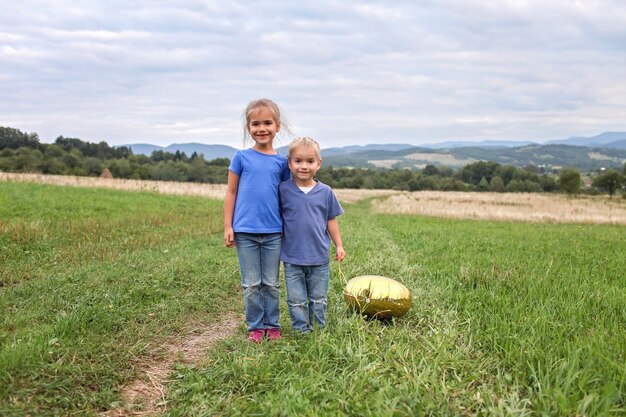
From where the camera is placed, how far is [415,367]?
3.59 m

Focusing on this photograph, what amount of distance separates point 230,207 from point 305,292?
3.93 ft

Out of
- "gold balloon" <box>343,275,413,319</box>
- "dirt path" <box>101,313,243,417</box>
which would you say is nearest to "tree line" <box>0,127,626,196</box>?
"dirt path" <box>101,313,243,417</box>

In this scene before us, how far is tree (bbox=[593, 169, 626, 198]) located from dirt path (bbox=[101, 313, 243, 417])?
7473 cm

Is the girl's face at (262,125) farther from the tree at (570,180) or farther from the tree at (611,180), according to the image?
the tree at (611,180)

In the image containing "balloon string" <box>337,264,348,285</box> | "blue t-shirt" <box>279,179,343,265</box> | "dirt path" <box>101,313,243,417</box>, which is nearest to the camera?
"dirt path" <box>101,313,243,417</box>

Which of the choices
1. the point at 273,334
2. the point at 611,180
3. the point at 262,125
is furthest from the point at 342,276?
the point at 611,180

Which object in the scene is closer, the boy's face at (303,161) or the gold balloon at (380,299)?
the boy's face at (303,161)

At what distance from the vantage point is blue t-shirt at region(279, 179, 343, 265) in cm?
463

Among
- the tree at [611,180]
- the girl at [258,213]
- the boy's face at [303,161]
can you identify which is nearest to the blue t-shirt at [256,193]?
the girl at [258,213]

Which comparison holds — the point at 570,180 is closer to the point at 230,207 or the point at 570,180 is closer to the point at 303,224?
the point at 303,224

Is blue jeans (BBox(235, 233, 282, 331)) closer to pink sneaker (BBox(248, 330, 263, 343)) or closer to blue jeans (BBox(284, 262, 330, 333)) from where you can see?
pink sneaker (BBox(248, 330, 263, 343))

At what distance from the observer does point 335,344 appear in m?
4.12

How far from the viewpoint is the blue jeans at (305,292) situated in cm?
469

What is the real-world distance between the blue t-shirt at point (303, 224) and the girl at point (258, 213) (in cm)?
10
